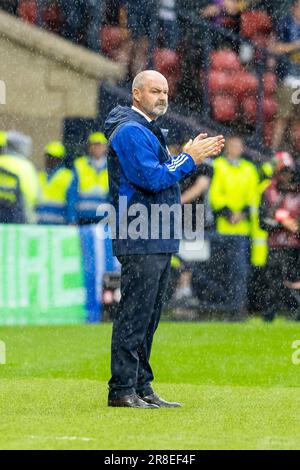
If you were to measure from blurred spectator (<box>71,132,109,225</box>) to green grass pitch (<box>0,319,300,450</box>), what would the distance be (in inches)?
99.0

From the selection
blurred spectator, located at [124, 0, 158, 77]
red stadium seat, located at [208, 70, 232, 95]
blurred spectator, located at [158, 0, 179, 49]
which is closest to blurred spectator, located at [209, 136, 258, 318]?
red stadium seat, located at [208, 70, 232, 95]

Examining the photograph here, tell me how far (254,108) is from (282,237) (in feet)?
13.3

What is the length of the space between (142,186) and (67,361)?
3.70 metres

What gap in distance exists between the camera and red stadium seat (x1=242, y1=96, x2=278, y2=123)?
19.3 meters

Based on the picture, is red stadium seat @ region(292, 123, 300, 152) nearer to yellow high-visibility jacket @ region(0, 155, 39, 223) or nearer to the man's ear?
yellow high-visibility jacket @ region(0, 155, 39, 223)

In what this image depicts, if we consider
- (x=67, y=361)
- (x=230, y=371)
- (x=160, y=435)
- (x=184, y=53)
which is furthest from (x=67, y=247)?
(x=160, y=435)

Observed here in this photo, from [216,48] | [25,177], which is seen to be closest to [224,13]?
[216,48]

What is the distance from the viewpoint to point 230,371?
10.9 m

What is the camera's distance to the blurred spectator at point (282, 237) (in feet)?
50.5

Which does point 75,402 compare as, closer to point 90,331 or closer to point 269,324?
point 90,331

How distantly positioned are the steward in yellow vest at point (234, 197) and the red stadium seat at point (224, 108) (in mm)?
2848

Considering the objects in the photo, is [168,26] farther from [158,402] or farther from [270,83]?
[158,402]

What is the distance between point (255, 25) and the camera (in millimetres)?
20141

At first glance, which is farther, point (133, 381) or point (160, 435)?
point (133, 381)
